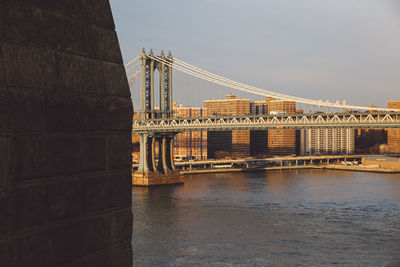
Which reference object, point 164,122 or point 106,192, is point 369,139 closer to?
point 164,122

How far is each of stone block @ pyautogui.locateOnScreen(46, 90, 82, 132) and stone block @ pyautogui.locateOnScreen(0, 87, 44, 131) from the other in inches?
2.2

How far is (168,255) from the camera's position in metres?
30.2

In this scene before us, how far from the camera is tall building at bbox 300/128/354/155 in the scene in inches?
Result: 6747

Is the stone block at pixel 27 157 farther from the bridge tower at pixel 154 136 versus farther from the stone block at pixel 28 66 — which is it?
the bridge tower at pixel 154 136

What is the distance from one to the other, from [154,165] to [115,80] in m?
70.7

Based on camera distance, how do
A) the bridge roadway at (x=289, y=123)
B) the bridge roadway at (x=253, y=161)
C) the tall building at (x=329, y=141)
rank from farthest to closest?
the tall building at (x=329, y=141) < the bridge roadway at (x=253, y=161) < the bridge roadway at (x=289, y=123)

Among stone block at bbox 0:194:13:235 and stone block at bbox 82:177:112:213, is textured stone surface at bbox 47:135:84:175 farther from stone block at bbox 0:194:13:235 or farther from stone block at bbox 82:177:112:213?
stone block at bbox 0:194:13:235

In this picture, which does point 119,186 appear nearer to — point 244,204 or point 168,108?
point 244,204

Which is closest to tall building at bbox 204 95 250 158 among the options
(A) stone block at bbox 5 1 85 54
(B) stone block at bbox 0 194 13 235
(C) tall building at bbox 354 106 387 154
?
(C) tall building at bbox 354 106 387 154

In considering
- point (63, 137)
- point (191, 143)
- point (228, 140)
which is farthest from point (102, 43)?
point (228, 140)

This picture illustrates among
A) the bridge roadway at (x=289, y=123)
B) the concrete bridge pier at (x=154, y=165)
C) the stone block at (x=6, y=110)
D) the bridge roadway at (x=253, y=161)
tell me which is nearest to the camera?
the stone block at (x=6, y=110)

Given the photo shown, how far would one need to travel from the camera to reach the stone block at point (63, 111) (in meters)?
2.73

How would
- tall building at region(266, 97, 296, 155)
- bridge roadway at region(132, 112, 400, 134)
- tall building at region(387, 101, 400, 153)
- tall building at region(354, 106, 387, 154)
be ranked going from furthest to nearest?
tall building at region(354, 106, 387, 154)
tall building at region(266, 97, 296, 155)
tall building at region(387, 101, 400, 153)
bridge roadway at region(132, 112, 400, 134)

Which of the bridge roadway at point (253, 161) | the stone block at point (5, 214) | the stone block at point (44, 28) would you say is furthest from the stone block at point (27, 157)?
the bridge roadway at point (253, 161)
